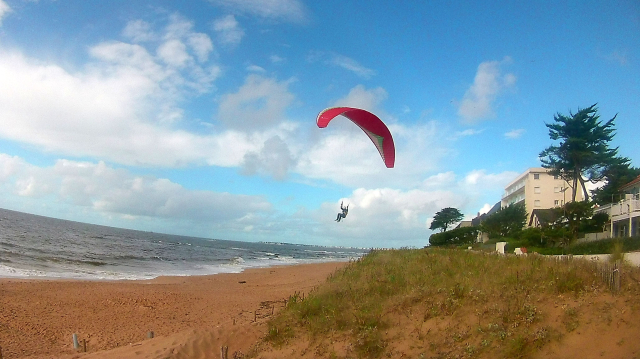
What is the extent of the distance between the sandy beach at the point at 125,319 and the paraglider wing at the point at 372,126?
15.8 feet

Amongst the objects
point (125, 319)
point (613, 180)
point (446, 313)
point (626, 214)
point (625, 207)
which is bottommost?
point (125, 319)

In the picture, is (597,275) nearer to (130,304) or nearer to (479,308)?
(479,308)

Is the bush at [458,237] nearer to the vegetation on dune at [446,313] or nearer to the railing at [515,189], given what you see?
the railing at [515,189]

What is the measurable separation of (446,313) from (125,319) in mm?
10439

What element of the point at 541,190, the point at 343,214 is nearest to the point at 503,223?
the point at 541,190

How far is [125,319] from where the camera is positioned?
13578 mm

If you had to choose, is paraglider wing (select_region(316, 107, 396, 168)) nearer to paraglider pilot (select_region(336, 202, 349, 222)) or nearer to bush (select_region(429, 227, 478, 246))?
paraglider pilot (select_region(336, 202, 349, 222))

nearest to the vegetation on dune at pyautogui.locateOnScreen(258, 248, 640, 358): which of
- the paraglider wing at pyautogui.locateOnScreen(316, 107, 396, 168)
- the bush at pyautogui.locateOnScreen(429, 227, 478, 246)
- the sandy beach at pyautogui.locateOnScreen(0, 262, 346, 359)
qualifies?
the sandy beach at pyautogui.locateOnScreen(0, 262, 346, 359)

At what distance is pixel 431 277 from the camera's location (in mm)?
9516

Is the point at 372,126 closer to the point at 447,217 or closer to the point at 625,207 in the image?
the point at 625,207

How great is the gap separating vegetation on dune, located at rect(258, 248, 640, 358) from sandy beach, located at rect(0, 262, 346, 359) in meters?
1.55

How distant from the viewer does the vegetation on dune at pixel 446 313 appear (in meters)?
6.93

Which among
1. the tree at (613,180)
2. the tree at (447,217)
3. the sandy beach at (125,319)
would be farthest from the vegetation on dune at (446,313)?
the tree at (447,217)

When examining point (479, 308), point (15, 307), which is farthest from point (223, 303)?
point (479, 308)
